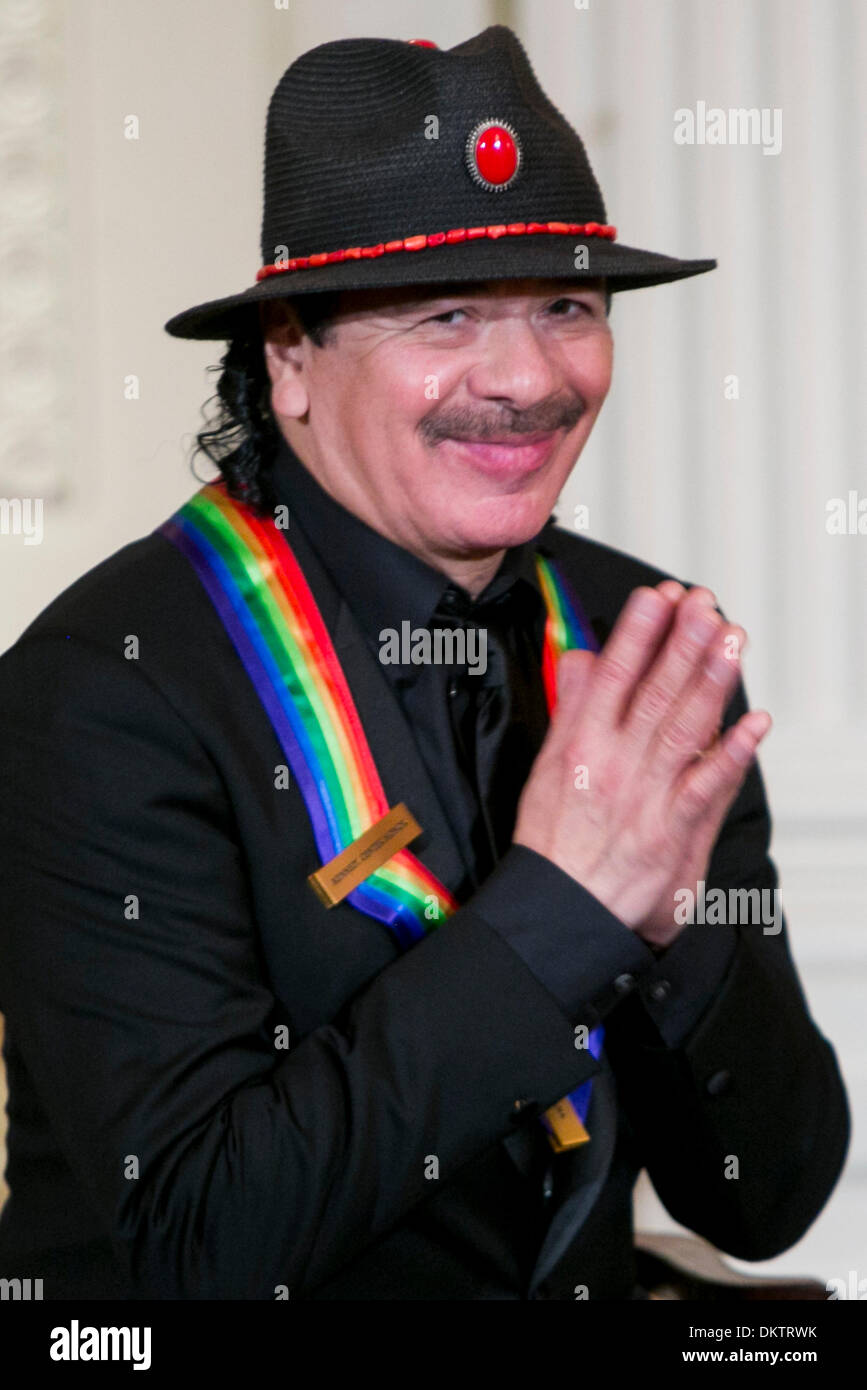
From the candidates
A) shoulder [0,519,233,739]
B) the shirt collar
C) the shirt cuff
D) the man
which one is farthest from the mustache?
the shirt cuff

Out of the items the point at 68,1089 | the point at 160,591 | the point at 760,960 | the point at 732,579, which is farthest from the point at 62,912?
the point at 732,579

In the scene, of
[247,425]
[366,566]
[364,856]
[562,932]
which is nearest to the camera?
[562,932]

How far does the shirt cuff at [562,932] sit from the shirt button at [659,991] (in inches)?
5.3

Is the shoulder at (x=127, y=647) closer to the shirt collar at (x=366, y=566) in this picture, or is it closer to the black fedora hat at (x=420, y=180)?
the shirt collar at (x=366, y=566)

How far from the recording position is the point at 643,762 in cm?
100

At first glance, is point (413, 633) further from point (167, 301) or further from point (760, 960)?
point (167, 301)

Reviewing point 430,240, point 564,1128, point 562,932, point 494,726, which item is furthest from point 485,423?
point 564,1128

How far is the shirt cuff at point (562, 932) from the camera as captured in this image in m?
0.98

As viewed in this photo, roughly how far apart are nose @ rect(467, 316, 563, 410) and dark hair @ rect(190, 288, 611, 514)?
0.15m

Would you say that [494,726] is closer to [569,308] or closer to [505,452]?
[505,452]

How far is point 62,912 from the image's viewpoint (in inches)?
39.9

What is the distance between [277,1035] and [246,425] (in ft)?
1.70

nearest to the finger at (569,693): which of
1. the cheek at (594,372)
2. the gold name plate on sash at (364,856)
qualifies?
the gold name plate on sash at (364,856)

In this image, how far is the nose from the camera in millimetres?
1109
